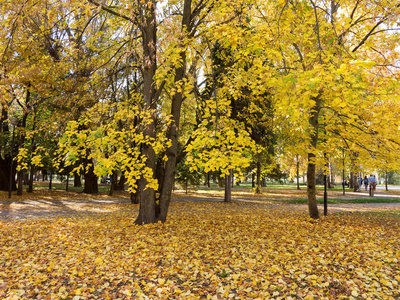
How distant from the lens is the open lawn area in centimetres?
382

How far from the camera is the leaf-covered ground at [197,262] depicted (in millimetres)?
3816

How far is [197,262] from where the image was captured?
15.9ft

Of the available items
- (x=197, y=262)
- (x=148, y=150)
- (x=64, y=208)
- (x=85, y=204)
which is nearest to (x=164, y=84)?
(x=148, y=150)

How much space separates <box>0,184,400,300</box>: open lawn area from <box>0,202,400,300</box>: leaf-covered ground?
2 cm

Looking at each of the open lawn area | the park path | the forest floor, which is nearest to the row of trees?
the open lawn area

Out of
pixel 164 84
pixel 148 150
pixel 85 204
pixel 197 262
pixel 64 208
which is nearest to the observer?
Answer: pixel 197 262

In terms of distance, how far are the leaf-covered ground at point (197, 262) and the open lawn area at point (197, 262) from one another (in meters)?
0.02

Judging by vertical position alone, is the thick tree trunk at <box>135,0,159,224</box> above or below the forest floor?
above

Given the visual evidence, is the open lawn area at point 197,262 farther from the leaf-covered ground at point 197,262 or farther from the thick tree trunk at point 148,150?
the thick tree trunk at point 148,150

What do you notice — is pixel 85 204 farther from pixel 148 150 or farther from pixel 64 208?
pixel 148 150

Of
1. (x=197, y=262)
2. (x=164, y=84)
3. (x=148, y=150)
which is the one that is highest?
(x=164, y=84)

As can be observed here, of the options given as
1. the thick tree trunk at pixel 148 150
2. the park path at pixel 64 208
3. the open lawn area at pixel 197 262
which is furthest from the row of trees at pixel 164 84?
the park path at pixel 64 208

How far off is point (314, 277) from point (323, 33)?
6.94 meters

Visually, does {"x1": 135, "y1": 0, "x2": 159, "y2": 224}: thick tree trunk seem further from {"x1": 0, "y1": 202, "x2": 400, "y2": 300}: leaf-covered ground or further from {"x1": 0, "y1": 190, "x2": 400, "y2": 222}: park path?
{"x1": 0, "y1": 190, "x2": 400, "y2": 222}: park path
